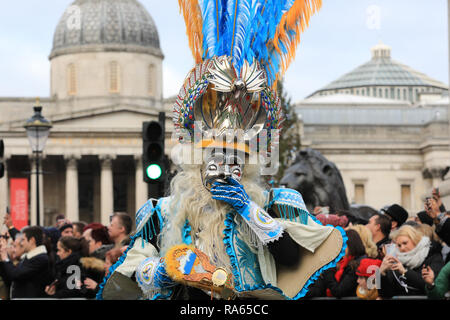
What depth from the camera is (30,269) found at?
10.8 m

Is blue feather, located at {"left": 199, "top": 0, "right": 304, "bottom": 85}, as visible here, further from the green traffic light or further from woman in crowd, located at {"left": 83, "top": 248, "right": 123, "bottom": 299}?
the green traffic light

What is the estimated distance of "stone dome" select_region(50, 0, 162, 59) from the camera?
279 feet

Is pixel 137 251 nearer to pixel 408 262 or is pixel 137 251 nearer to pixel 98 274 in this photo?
pixel 408 262

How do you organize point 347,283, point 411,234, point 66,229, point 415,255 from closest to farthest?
1. point 415,255
2. point 411,234
3. point 347,283
4. point 66,229

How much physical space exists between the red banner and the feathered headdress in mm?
13994

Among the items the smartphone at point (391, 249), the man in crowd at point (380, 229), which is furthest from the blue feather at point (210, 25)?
the man in crowd at point (380, 229)

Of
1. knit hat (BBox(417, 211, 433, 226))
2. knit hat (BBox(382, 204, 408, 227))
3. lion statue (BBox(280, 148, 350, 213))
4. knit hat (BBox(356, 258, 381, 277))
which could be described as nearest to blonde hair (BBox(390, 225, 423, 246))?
knit hat (BBox(356, 258, 381, 277))

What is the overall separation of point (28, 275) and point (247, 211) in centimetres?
551

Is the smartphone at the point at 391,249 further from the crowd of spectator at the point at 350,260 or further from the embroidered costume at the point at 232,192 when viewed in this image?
the embroidered costume at the point at 232,192

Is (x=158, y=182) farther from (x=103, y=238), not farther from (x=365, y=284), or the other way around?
(x=365, y=284)

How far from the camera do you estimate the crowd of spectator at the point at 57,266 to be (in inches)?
414

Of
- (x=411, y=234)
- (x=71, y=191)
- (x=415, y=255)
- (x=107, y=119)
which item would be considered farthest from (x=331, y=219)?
(x=71, y=191)

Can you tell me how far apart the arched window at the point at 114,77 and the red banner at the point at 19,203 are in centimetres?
6327

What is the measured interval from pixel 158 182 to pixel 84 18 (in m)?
74.6
